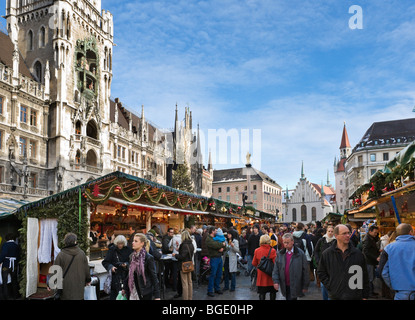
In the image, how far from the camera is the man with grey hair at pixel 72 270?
6047 mm

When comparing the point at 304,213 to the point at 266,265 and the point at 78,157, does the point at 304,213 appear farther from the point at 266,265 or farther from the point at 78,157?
the point at 266,265

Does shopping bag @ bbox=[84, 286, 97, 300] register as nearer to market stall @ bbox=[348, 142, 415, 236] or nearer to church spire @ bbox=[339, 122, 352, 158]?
market stall @ bbox=[348, 142, 415, 236]

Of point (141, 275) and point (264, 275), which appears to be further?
point (264, 275)

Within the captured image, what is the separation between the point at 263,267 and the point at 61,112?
1163 inches

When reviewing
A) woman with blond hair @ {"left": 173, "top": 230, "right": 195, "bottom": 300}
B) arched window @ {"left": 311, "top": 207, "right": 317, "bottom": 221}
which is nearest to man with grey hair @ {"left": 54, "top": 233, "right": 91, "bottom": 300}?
woman with blond hair @ {"left": 173, "top": 230, "right": 195, "bottom": 300}

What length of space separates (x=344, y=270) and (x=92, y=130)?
3576 cm

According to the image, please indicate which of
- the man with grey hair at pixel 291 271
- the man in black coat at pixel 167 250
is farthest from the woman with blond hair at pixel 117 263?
the man in black coat at pixel 167 250

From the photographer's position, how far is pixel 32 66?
3447cm

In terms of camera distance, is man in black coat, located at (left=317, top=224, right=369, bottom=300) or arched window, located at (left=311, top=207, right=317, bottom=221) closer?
man in black coat, located at (left=317, top=224, right=369, bottom=300)

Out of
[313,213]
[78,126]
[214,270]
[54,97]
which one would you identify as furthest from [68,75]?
[313,213]

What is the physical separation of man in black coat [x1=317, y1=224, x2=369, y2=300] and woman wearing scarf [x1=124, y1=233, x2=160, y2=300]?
2589 mm

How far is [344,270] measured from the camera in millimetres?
4883

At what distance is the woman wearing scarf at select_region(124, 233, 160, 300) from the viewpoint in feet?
19.6

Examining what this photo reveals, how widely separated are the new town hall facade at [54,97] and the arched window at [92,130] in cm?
10
